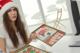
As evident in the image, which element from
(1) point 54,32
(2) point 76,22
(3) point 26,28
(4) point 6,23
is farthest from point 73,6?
(4) point 6,23

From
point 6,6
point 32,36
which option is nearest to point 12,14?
point 6,6

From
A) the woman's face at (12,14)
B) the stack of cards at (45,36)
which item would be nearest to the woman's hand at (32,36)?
the stack of cards at (45,36)

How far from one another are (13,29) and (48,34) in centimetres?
24

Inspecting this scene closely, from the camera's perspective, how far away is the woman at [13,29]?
148cm

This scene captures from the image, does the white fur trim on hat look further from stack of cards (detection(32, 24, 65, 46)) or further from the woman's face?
stack of cards (detection(32, 24, 65, 46))

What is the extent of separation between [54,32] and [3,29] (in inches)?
13.4

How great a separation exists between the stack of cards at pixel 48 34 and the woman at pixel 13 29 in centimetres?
9

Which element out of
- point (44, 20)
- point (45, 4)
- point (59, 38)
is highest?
point (45, 4)

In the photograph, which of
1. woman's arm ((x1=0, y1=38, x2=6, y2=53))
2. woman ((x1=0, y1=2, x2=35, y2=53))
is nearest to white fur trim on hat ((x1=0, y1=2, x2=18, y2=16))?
woman ((x1=0, y1=2, x2=35, y2=53))

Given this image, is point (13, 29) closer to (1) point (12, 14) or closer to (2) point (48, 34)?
(1) point (12, 14)

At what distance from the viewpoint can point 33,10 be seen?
5.03 feet

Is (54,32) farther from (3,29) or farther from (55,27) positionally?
(3,29)

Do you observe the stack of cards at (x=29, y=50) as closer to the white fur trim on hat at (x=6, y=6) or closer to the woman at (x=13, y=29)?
the woman at (x=13, y=29)

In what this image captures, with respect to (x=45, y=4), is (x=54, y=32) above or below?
below
